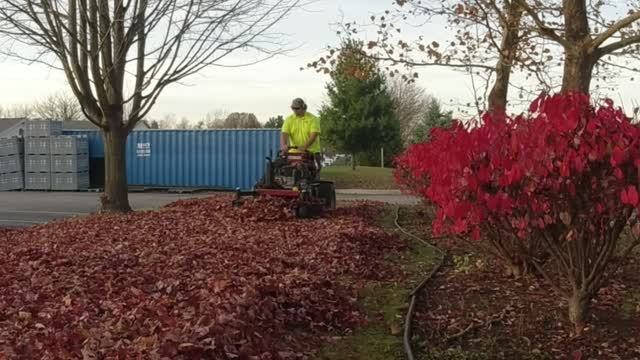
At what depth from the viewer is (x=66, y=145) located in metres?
31.1

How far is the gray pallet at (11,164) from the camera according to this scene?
103 feet

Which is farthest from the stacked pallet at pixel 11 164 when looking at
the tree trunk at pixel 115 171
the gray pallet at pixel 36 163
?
the tree trunk at pixel 115 171

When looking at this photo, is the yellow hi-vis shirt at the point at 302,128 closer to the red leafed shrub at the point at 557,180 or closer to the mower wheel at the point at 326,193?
the mower wheel at the point at 326,193

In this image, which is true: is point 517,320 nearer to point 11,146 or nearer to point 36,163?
point 36,163

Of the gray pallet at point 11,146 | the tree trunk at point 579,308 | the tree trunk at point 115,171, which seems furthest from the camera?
the gray pallet at point 11,146

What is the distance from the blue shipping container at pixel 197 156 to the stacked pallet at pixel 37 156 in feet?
6.61

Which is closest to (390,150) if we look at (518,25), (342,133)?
(342,133)

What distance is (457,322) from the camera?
5.44 m

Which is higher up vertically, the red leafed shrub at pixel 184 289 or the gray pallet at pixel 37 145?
the gray pallet at pixel 37 145

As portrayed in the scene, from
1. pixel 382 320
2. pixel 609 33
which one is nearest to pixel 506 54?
pixel 609 33

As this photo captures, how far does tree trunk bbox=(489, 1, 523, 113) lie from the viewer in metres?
10.7

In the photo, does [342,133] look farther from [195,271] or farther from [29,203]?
[195,271]

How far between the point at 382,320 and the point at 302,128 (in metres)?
6.79

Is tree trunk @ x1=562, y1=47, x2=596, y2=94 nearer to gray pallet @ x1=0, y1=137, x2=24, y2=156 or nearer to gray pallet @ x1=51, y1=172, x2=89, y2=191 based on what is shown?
gray pallet @ x1=51, y1=172, x2=89, y2=191
